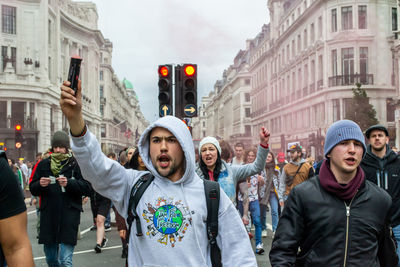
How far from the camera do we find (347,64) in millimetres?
40750

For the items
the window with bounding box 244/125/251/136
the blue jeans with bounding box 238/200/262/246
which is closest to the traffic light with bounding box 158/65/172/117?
the blue jeans with bounding box 238/200/262/246

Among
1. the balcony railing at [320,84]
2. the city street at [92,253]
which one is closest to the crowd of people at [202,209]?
the city street at [92,253]

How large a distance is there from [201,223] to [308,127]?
1758 inches

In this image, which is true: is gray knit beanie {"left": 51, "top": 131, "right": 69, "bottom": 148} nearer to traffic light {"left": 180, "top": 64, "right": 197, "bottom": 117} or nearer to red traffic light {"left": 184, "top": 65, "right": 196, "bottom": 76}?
traffic light {"left": 180, "top": 64, "right": 197, "bottom": 117}

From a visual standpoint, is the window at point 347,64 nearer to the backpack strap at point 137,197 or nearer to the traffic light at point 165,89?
the traffic light at point 165,89

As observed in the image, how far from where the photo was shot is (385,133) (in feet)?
17.2

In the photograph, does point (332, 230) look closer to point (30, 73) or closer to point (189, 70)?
point (189, 70)

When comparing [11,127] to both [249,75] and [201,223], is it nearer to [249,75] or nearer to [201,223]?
[201,223]

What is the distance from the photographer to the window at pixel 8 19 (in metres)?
38.8

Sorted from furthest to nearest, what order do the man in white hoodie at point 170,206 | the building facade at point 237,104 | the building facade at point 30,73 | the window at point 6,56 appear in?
the building facade at point 237,104, the window at point 6,56, the building facade at point 30,73, the man in white hoodie at point 170,206

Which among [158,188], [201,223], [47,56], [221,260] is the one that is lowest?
[221,260]

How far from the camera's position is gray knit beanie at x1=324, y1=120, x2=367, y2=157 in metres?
3.17

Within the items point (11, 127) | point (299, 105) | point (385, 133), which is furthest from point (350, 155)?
point (299, 105)

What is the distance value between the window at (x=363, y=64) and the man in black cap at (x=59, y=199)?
37.7 m
